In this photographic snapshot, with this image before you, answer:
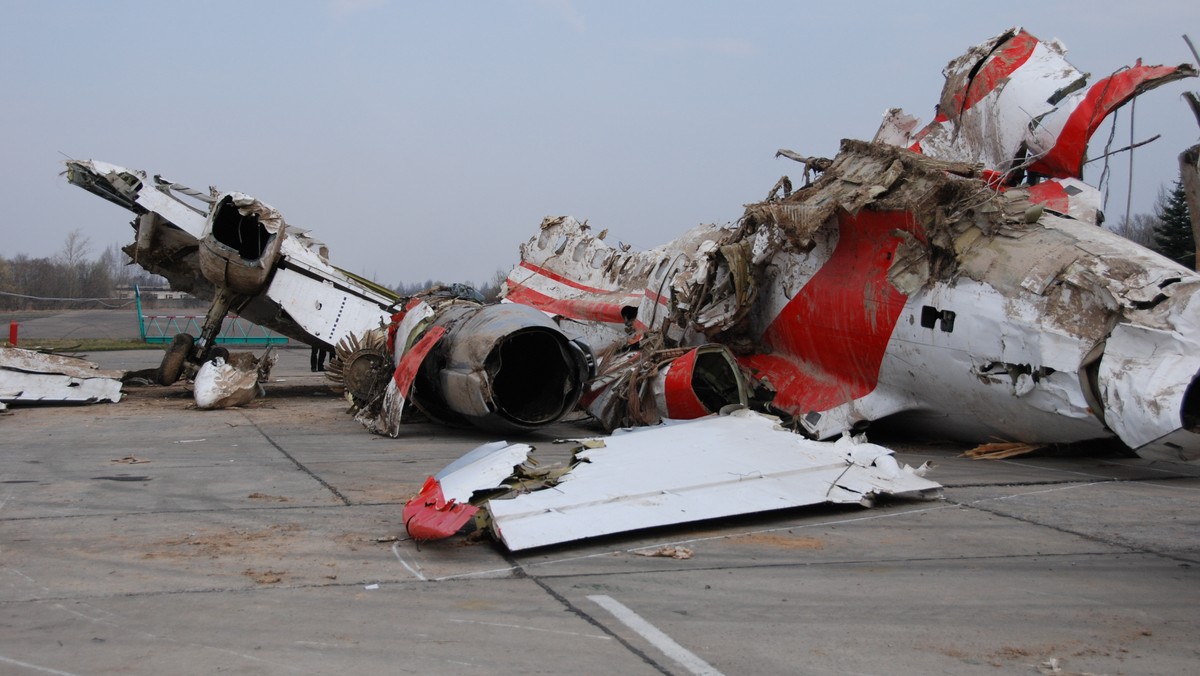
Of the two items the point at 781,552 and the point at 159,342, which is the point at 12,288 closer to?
the point at 159,342

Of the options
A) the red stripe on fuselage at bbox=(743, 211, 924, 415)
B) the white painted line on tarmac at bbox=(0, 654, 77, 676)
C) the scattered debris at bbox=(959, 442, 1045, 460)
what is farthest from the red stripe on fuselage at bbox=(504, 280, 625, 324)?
the white painted line on tarmac at bbox=(0, 654, 77, 676)

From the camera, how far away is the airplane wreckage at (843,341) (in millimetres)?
7020

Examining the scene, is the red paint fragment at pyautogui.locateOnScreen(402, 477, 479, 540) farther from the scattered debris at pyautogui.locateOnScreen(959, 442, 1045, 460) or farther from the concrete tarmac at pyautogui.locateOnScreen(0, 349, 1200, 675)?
the scattered debris at pyautogui.locateOnScreen(959, 442, 1045, 460)

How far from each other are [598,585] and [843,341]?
235 inches

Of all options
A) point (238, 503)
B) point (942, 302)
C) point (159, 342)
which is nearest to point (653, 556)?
point (238, 503)

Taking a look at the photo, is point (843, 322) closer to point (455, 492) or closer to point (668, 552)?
point (668, 552)

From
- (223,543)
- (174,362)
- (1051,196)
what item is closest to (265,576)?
(223,543)

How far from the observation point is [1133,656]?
13.4 feet

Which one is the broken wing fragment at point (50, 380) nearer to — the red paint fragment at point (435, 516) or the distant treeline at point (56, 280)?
the red paint fragment at point (435, 516)

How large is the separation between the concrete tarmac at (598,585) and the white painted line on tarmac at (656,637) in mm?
15

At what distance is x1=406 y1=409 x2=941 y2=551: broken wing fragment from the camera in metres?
6.01

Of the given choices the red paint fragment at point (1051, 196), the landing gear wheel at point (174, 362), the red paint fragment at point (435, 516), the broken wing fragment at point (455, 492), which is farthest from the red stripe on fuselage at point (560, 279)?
the red paint fragment at point (435, 516)

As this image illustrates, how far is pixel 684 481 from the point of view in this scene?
22.5 feet

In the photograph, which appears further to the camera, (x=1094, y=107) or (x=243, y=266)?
(x=243, y=266)
